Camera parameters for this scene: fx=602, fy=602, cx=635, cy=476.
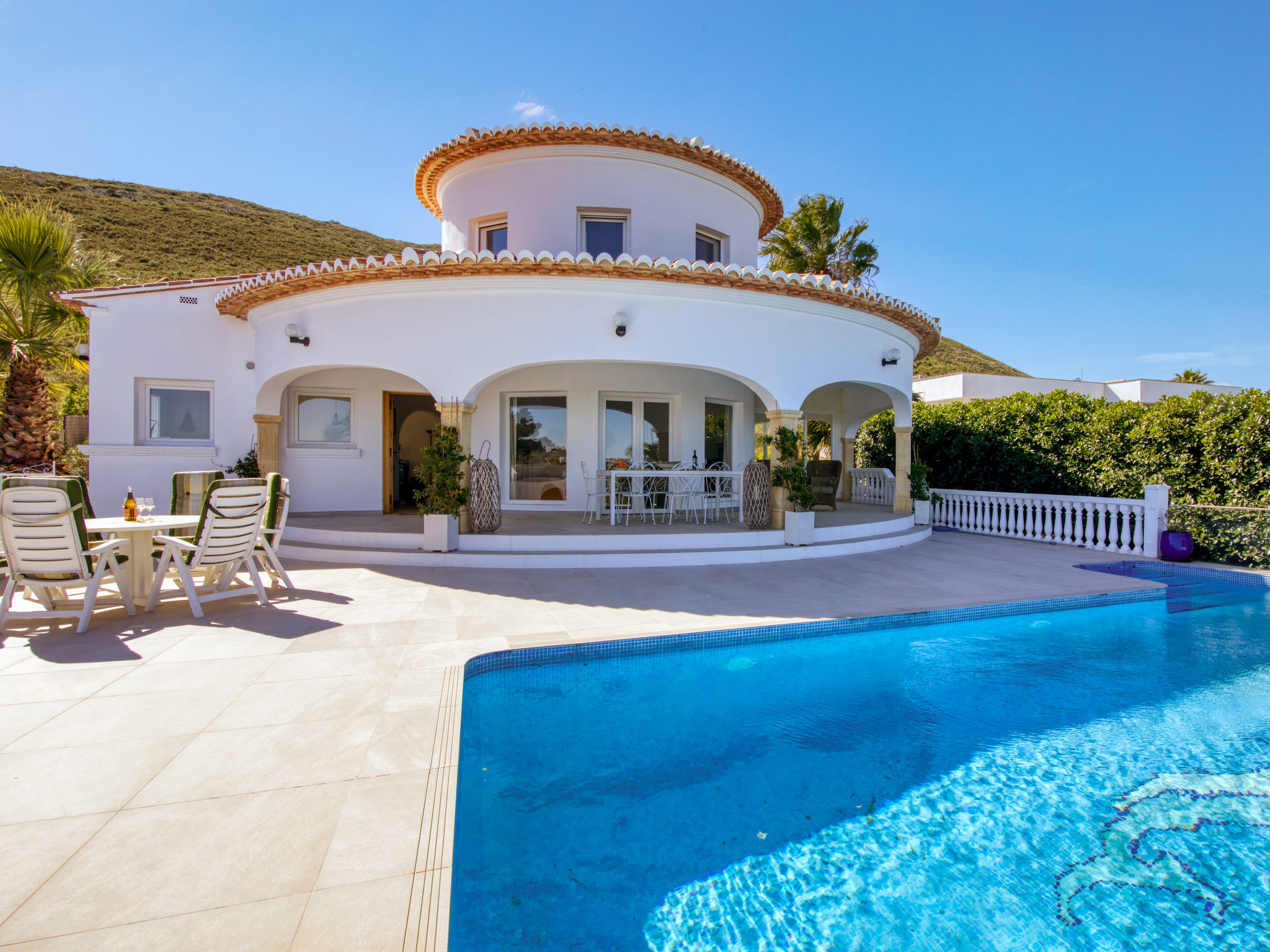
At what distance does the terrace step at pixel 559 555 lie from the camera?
28.3 ft

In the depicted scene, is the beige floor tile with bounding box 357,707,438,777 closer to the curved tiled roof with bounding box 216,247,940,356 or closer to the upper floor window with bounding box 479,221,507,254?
the curved tiled roof with bounding box 216,247,940,356

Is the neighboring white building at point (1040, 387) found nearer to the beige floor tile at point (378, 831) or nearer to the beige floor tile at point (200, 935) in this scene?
the beige floor tile at point (378, 831)

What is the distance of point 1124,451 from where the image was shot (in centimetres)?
1144

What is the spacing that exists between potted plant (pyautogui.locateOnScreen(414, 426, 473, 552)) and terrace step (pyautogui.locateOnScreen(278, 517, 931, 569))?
219 millimetres

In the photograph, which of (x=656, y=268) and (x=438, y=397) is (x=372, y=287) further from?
(x=656, y=268)

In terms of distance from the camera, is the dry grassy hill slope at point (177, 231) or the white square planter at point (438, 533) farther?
the dry grassy hill slope at point (177, 231)

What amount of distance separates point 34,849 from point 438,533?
6.56 metres

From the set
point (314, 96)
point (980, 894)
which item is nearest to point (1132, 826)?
point (980, 894)

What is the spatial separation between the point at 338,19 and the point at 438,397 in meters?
11.2

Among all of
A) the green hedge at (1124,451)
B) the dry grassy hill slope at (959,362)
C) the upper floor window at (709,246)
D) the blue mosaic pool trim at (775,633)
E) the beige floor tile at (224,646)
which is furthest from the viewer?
the dry grassy hill slope at (959,362)

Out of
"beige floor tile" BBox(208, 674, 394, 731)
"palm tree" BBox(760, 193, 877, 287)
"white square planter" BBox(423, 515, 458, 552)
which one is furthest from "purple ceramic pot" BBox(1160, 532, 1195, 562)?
"palm tree" BBox(760, 193, 877, 287)

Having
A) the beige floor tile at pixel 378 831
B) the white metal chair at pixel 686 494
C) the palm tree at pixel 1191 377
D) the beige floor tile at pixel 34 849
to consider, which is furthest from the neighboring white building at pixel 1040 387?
the beige floor tile at pixel 34 849

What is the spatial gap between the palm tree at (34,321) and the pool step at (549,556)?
777 centimetres

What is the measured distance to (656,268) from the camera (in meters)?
8.73
